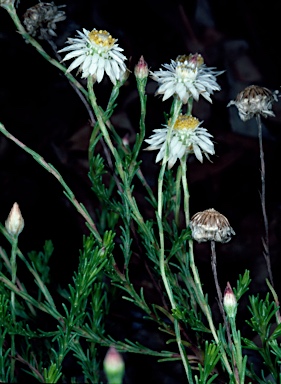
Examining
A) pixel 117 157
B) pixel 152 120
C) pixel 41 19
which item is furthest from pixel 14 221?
pixel 152 120

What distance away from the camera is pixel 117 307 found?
75 centimetres

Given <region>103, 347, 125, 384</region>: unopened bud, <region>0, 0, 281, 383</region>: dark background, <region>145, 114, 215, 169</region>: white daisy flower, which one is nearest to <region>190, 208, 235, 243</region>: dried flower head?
<region>145, 114, 215, 169</region>: white daisy flower

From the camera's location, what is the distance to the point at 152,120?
80 centimetres

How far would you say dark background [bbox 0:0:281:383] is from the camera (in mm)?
783

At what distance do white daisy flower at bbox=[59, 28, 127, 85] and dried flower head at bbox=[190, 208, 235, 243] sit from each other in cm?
13

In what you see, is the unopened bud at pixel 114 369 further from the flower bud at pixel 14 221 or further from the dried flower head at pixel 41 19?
the dried flower head at pixel 41 19

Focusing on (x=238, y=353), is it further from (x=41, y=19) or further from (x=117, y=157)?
(x=41, y=19)

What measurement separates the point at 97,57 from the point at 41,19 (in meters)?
0.12

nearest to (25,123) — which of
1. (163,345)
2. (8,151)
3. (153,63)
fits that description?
(8,151)

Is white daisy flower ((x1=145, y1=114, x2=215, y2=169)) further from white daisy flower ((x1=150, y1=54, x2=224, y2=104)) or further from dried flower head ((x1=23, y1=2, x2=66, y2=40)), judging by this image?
dried flower head ((x1=23, y1=2, x2=66, y2=40))

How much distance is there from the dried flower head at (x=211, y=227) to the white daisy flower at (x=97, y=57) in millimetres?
132

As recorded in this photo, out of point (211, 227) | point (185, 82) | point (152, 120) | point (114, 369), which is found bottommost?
point (114, 369)

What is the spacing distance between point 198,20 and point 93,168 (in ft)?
1.00

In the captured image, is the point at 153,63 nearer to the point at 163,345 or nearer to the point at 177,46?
the point at 177,46
